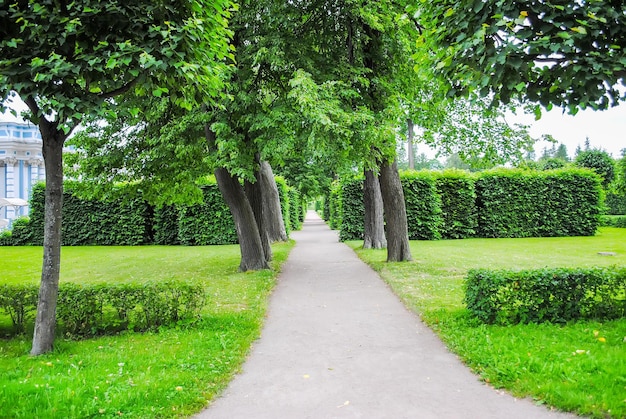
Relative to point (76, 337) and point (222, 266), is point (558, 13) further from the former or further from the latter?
point (222, 266)

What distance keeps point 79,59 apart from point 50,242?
2.21 meters

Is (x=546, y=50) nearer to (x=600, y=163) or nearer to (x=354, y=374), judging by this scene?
(x=354, y=374)

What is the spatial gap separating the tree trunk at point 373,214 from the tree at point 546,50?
485 inches

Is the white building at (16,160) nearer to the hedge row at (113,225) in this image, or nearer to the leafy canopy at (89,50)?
the hedge row at (113,225)

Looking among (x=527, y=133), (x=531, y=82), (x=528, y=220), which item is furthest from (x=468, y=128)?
(x=528, y=220)

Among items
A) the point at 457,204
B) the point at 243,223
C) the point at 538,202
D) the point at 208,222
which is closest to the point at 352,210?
the point at 457,204

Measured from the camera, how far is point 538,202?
23.2 meters

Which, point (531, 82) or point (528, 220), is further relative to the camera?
point (528, 220)

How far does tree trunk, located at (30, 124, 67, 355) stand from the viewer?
5.36m

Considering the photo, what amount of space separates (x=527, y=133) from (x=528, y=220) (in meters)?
10.1

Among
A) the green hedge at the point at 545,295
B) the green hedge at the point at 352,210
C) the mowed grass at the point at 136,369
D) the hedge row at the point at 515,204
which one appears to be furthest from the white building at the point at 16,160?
the green hedge at the point at 545,295

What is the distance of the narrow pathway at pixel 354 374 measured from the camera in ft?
12.5

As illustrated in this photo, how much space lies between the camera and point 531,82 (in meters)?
4.74

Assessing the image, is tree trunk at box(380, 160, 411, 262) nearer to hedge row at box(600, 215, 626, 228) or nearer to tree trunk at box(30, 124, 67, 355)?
tree trunk at box(30, 124, 67, 355)
